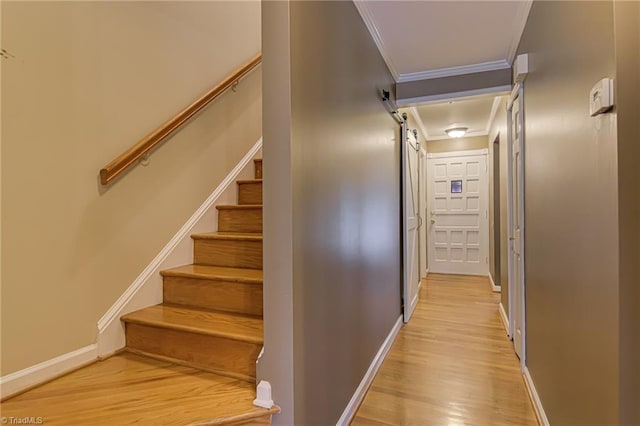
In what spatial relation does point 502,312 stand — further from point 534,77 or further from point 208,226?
point 208,226

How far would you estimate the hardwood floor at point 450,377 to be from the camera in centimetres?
191

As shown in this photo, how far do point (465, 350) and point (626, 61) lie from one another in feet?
8.04

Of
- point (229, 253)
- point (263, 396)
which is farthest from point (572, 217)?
point (229, 253)

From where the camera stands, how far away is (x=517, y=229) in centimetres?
255

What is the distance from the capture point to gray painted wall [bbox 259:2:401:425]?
1254 millimetres

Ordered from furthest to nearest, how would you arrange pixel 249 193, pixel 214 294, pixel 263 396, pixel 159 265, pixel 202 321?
pixel 249 193, pixel 159 265, pixel 214 294, pixel 202 321, pixel 263 396

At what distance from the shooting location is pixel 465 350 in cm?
278

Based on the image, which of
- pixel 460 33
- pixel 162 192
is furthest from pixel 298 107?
pixel 460 33

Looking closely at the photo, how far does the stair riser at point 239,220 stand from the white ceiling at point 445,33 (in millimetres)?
1580

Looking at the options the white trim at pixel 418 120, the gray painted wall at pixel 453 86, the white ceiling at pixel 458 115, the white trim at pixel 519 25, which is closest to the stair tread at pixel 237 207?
the gray painted wall at pixel 453 86

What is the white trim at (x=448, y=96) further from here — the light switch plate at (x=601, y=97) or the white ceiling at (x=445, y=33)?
the light switch plate at (x=601, y=97)

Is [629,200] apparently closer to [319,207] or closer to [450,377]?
[319,207]

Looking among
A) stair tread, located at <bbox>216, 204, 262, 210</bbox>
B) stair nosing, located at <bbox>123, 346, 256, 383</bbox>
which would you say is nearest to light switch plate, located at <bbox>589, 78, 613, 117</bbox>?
stair nosing, located at <bbox>123, 346, 256, 383</bbox>

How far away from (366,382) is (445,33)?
8.36 feet
